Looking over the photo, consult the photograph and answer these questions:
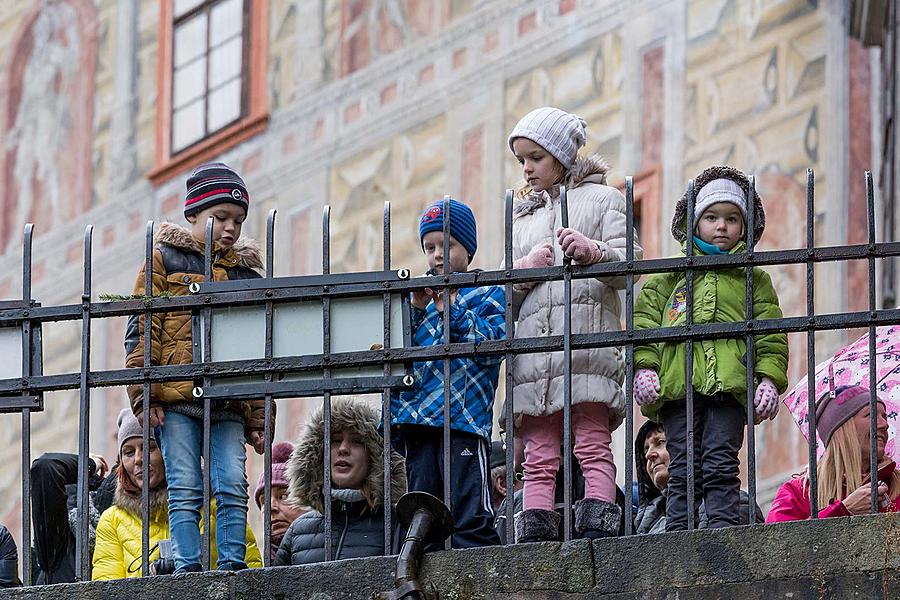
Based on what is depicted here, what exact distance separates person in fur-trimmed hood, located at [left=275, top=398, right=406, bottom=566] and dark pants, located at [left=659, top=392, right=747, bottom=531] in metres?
1.12

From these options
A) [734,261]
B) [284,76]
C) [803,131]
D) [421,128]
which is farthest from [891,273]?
[734,261]

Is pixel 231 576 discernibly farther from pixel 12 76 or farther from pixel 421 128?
pixel 12 76

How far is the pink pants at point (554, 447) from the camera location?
27.7 feet

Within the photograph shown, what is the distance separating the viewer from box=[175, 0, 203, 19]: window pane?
18.0 metres

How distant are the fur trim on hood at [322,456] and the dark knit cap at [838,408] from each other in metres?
1.51

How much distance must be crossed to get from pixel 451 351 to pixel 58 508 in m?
2.60

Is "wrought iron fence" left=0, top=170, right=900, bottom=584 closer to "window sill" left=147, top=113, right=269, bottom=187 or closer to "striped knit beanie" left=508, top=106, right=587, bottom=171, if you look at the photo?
"striped knit beanie" left=508, top=106, right=587, bottom=171

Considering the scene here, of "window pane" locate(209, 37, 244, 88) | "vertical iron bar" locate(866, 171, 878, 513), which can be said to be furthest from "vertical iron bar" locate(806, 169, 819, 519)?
"window pane" locate(209, 37, 244, 88)

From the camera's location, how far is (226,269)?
872cm

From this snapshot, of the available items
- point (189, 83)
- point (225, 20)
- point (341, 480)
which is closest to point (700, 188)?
point (341, 480)

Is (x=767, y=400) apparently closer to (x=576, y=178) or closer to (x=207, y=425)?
(x=576, y=178)

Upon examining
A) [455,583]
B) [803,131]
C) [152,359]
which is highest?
[803,131]

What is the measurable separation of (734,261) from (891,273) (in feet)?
20.1

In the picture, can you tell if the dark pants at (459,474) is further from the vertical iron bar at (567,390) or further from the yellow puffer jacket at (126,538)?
the yellow puffer jacket at (126,538)
